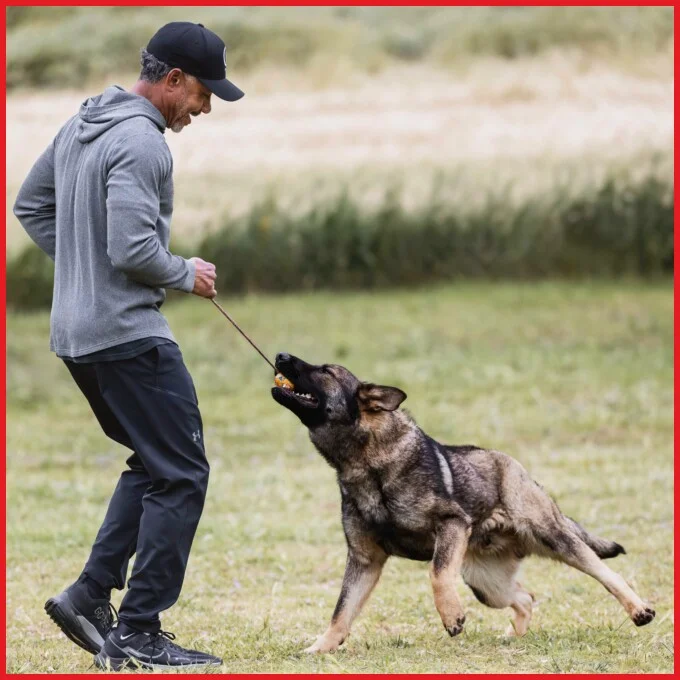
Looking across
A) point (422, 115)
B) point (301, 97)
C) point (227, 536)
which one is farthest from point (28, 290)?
point (227, 536)

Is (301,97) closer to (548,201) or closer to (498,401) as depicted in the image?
(548,201)

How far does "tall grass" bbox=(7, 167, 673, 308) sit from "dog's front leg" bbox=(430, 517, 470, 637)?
13.6 metres

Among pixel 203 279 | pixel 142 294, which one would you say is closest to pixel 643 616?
pixel 203 279

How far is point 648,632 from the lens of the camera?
6.32m

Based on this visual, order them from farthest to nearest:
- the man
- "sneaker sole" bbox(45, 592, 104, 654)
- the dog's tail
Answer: the dog's tail → "sneaker sole" bbox(45, 592, 104, 654) → the man

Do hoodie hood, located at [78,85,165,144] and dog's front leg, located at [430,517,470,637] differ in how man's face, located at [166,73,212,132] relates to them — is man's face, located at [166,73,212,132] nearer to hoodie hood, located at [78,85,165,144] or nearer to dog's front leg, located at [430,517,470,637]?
hoodie hood, located at [78,85,165,144]

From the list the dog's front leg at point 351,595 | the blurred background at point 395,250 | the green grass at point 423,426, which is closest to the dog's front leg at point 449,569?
the green grass at point 423,426

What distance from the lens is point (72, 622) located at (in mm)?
5566

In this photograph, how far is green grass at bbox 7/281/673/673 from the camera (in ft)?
20.1

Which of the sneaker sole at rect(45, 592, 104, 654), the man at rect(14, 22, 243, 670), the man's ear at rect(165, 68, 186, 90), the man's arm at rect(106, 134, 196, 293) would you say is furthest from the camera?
the sneaker sole at rect(45, 592, 104, 654)

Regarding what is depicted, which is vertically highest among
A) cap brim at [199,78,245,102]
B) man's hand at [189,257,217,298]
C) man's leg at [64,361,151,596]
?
cap brim at [199,78,245,102]

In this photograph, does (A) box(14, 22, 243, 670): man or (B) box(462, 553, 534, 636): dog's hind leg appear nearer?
(A) box(14, 22, 243, 670): man

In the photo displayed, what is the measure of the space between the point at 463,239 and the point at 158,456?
14761mm

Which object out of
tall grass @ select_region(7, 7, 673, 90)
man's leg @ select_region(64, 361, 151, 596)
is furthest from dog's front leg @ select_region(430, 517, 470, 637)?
tall grass @ select_region(7, 7, 673, 90)
